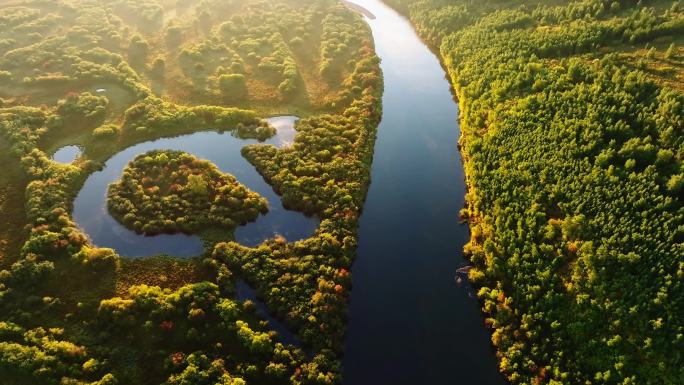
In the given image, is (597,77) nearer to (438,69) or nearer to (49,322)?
(438,69)

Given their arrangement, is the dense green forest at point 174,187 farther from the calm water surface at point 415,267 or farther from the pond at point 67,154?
the calm water surface at point 415,267

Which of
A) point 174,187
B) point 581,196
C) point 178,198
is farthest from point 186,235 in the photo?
point 581,196

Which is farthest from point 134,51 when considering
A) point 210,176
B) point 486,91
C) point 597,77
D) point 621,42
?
point 621,42

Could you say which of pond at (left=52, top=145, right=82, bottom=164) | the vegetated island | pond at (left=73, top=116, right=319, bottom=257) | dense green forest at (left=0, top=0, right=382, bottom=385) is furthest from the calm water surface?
pond at (left=52, top=145, right=82, bottom=164)

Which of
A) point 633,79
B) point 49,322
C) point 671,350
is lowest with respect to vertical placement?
point 671,350

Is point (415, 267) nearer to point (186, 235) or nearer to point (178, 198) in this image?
point (186, 235)

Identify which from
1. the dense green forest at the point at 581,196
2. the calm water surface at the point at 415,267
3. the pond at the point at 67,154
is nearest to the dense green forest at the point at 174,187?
the pond at the point at 67,154
